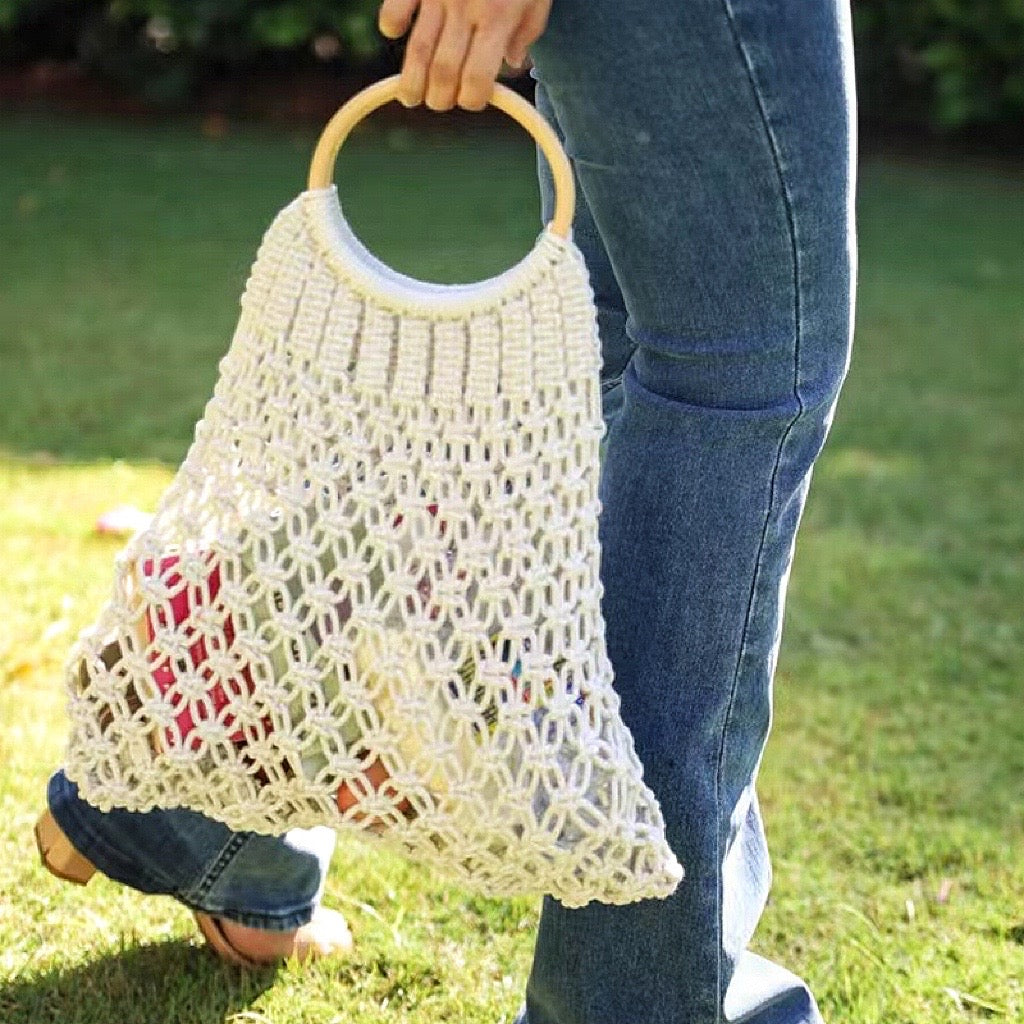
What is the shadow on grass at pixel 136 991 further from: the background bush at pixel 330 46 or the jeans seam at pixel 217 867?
the background bush at pixel 330 46

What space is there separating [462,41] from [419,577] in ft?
1.23

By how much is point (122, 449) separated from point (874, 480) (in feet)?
5.07

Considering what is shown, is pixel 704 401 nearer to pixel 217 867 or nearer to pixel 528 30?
pixel 528 30

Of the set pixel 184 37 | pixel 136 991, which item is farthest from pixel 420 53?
pixel 184 37

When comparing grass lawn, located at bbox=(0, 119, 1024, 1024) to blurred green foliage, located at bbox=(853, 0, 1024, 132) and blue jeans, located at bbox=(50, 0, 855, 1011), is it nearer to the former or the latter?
blue jeans, located at bbox=(50, 0, 855, 1011)

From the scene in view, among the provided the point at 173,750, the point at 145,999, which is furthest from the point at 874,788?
the point at 173,750

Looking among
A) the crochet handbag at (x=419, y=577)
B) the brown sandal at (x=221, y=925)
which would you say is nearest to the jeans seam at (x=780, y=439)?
the crochet handbag at (x=419, y=577)

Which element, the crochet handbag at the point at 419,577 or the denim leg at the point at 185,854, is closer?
the crochet handbag at the point at 419,577

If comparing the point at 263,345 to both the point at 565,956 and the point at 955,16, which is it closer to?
the point at 565,956

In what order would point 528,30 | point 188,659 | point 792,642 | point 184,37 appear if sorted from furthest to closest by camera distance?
point 184,37, point 792,642, point 188,659, point 528,30

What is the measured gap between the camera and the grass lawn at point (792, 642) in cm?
160

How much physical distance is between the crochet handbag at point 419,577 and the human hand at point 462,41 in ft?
0.10

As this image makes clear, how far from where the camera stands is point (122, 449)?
3285mm

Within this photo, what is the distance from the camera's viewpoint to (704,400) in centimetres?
122
